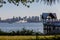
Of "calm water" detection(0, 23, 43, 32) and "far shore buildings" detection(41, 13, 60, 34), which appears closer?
"calm water" detection(0, 23, 43, 32)

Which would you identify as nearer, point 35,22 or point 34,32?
point 35,22

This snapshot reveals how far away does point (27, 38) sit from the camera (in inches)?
124

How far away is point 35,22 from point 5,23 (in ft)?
2.16

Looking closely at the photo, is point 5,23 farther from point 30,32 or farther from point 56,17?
point 56,17

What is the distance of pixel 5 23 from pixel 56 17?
1149mm

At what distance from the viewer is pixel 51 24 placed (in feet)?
11.6

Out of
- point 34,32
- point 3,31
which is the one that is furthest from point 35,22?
point 3,31

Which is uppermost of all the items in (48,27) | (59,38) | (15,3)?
(15,3)

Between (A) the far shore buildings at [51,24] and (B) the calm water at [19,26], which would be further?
(A) the far shore buildings at [51,24]

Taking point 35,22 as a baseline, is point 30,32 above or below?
below

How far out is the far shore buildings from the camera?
338 cm

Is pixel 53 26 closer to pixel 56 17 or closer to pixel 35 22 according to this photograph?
pixel 56 17

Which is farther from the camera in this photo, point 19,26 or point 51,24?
point 51,24

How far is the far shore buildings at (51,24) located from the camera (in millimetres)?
3377
